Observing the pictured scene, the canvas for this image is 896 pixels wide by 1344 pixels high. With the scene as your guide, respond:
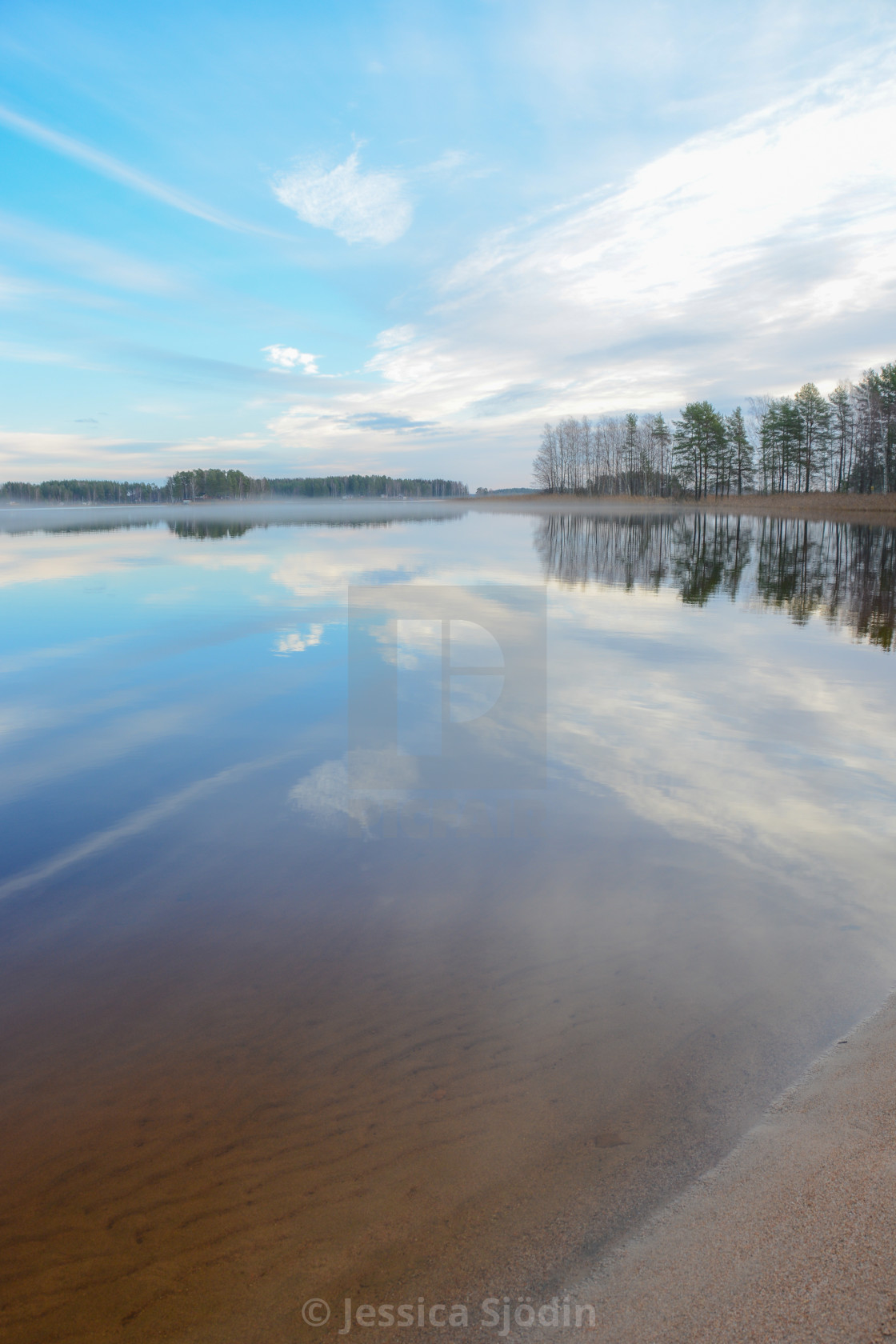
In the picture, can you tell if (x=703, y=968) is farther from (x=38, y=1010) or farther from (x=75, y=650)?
(x=75, y=650)

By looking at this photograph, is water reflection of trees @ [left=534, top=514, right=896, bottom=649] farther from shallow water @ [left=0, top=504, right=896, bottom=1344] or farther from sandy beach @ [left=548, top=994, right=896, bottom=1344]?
sandy beach @ [left=548, top=994, right=896, bottom=1344]

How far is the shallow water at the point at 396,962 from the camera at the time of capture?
262 centimetres

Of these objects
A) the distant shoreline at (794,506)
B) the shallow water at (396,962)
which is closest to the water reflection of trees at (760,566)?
the shallow water at (396,962)

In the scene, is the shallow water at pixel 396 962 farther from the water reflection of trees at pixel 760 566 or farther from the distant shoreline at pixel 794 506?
the distant shoreline at pixel 794 506

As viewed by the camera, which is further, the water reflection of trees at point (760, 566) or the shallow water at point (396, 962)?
the water reflection of trees at point (760, 566)

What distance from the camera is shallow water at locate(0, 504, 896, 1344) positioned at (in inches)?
103

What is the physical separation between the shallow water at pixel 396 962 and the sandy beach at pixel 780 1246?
0.16 m

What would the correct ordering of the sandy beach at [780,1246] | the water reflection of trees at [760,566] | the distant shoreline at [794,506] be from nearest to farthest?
1. the sandy beach at [780,1246]
2. the water reflection of trees at [760,566]
3. the distant shoreline at [794,506]

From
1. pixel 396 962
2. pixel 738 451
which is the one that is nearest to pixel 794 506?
pixel 738 451

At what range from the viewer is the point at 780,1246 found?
2350 mm

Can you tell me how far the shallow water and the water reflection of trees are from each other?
25.2 ft

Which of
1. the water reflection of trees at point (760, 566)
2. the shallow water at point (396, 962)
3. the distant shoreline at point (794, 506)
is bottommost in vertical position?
the shallow water at point (396, 962)

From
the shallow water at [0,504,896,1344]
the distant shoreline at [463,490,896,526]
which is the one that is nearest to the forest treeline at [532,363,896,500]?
the distant shoreline at [463,490,896,526]

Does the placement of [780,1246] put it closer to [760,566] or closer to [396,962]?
[396,962]
